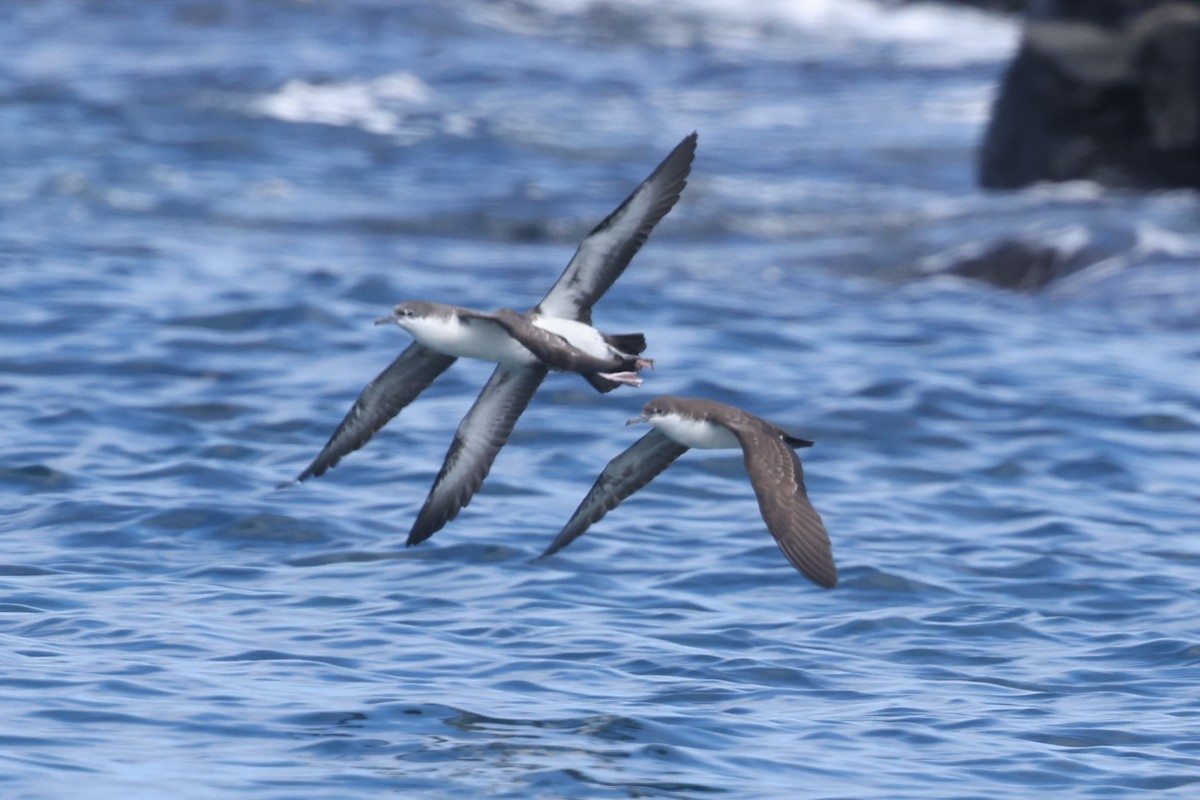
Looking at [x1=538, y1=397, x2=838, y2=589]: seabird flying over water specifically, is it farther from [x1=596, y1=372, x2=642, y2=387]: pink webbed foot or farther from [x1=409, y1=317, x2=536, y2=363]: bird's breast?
[x1=409, y1=317, x2=536, y2=363]: bird's breast

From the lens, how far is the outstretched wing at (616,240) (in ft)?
22.9

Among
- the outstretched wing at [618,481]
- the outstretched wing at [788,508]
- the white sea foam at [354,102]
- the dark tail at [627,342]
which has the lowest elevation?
the outstretched wing at [618,481]

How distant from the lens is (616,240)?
720cm

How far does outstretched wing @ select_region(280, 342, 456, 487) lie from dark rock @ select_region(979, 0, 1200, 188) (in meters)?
12.7

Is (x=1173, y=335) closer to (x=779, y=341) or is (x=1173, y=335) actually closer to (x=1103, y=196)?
(x=779, y=341)

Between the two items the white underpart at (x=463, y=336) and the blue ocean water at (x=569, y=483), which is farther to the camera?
the white underpart at (x=463, y=336)

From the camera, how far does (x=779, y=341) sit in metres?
14.2

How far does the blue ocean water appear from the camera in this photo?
271 inches

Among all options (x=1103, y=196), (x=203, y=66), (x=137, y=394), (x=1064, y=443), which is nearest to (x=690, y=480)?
(x=1064, y=443)

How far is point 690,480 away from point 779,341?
335cm

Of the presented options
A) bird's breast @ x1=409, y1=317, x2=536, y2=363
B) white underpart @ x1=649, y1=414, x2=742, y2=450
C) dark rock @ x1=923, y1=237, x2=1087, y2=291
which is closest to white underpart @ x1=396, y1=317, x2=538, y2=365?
bird's breast @ x1=409, y1=317, x2=536, y2=363

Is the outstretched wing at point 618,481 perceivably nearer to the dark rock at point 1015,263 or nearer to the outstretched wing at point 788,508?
the outstretched wing at point 788,508

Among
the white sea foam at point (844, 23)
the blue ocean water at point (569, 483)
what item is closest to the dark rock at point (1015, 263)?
the blue ocean water at point (569, 483)

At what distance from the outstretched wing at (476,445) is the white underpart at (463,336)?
1.80 ft
